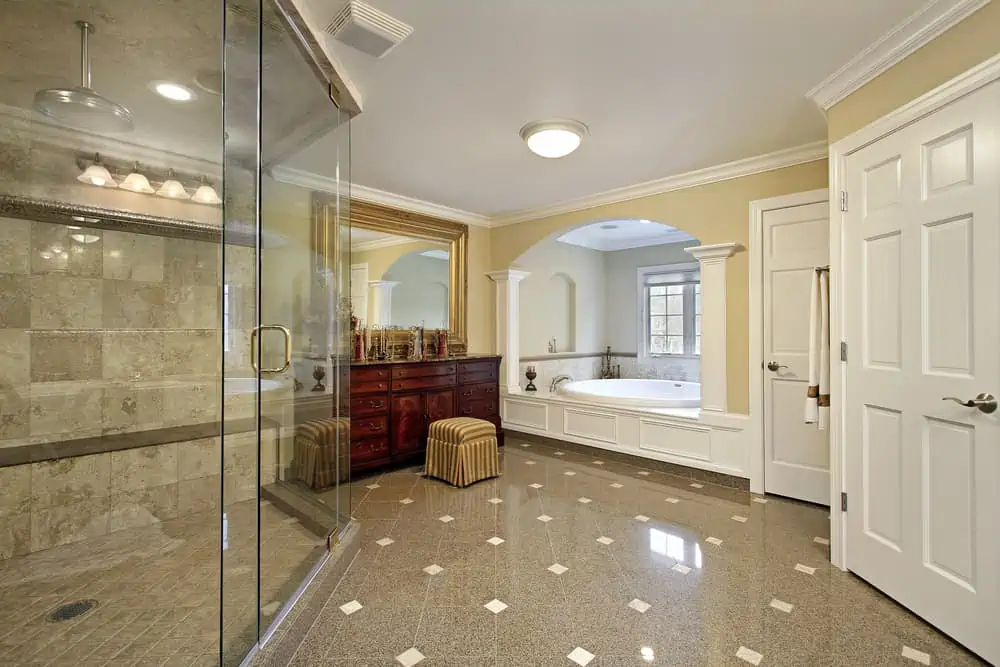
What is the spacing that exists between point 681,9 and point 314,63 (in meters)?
1.62

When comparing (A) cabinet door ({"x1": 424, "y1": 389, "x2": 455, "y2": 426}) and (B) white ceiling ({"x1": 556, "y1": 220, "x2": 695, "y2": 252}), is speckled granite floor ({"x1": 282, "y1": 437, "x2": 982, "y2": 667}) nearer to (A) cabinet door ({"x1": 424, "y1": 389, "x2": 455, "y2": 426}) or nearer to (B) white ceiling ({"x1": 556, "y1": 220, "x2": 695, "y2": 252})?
(A) cabinet door ({"x1": 424, "y1": 389, "x2": 455, "y2": 426})

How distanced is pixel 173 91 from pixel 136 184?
692 millimetres

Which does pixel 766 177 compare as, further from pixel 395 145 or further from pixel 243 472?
pixel 243 472

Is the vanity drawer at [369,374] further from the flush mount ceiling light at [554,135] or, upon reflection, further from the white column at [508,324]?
the flush mount ceiling light at [554,135]

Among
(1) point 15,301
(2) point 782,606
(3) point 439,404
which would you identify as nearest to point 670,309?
(3) point 439,404

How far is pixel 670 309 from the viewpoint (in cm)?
648

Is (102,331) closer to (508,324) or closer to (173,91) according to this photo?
(173,91)

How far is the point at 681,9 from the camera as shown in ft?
6.06

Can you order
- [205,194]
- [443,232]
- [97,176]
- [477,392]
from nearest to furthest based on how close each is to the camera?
[97,176], [205,194], [477,392], [443,232]

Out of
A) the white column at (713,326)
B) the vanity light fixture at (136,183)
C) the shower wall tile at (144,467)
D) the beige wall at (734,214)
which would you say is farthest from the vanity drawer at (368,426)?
the beige wall at (734,214)

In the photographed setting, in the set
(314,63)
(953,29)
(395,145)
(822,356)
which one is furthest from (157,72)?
(822,356)

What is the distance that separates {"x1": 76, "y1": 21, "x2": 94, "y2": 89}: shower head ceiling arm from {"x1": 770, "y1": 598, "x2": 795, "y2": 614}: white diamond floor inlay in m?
4.01

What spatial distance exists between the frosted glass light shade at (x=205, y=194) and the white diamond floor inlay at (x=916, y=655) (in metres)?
4.32

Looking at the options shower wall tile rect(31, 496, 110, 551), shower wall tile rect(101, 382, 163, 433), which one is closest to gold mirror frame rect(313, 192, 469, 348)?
shower wall tile rect(101, 382, 163, 433)
